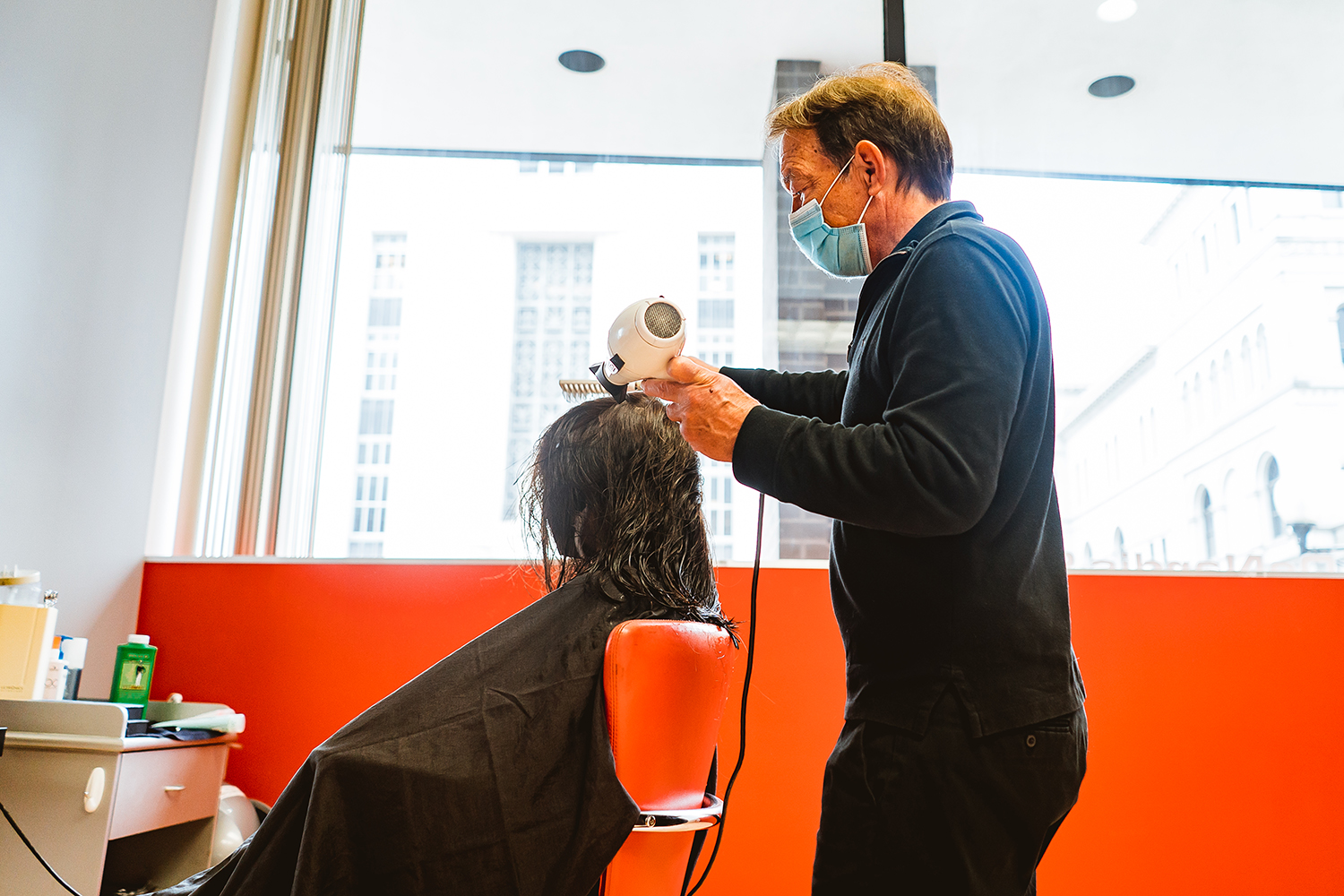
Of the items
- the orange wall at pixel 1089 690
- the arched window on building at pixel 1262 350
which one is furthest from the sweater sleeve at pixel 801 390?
the arched window on building at pixel 1262 350

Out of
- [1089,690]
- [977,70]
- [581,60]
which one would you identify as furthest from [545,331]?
[1089,690]

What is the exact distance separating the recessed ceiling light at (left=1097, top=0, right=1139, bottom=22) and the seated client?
3.03m

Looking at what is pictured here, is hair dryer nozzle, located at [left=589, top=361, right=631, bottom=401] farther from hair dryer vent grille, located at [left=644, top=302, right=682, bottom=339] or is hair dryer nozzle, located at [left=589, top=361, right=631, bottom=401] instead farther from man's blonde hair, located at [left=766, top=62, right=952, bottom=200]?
man's blonde hair, located at [left=766, top=62, right=952, bottom=200]

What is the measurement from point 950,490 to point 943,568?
108 millimetres

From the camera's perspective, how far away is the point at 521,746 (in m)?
1.15

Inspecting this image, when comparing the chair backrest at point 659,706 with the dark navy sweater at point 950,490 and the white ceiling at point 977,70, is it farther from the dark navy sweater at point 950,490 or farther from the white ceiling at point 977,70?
the white ceiling at point 977,70

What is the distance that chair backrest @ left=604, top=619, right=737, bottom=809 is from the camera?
105 cm

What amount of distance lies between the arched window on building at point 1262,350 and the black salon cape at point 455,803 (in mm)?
2876

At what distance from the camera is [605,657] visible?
1.06 meters

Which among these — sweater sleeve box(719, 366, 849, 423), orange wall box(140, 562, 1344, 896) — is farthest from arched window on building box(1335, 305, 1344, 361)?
sweater sleeve box(719, 366, 849, 423)

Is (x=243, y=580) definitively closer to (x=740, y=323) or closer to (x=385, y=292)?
(x=385, y=292)

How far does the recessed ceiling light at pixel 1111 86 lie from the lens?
354 centimetres

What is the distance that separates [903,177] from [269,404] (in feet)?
7.23

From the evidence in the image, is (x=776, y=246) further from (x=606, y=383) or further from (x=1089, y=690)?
(x=606, y=383)
